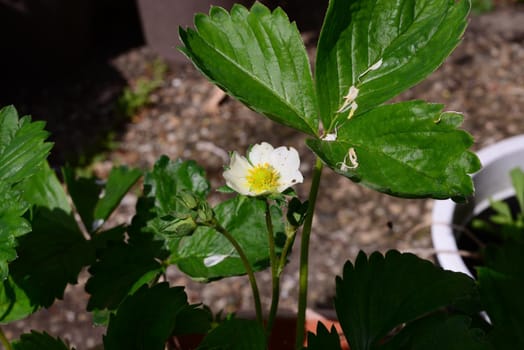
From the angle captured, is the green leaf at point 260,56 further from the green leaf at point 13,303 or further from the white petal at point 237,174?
the green leaf at point 13,303

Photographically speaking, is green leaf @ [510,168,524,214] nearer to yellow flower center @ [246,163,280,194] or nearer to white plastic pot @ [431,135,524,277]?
white plastic pot @ [431,135,524,277]

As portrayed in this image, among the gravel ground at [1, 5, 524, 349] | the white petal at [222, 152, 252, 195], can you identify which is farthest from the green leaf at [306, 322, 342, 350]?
the gravel ground at [1, 5, 524, 349]

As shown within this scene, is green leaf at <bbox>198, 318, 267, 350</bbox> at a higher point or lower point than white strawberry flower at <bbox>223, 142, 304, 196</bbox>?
lower

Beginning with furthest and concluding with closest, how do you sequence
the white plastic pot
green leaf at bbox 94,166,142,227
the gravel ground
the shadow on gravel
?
the shadow on gravel → the gravel ground → the white plastic pot → green leaf at bbox 94,166,142,227

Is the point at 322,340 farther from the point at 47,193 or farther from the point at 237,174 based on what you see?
the point at 47,193

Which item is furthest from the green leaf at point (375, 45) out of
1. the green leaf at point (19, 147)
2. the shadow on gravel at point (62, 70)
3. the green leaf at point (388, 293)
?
the shadow on gravel at point (62, 70)

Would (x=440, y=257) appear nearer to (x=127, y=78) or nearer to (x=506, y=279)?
(x=506, y=279)

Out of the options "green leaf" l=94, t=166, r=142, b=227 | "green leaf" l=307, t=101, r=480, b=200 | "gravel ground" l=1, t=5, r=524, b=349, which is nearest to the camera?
"green leaf" l=307, t=101, r=480, b=200
